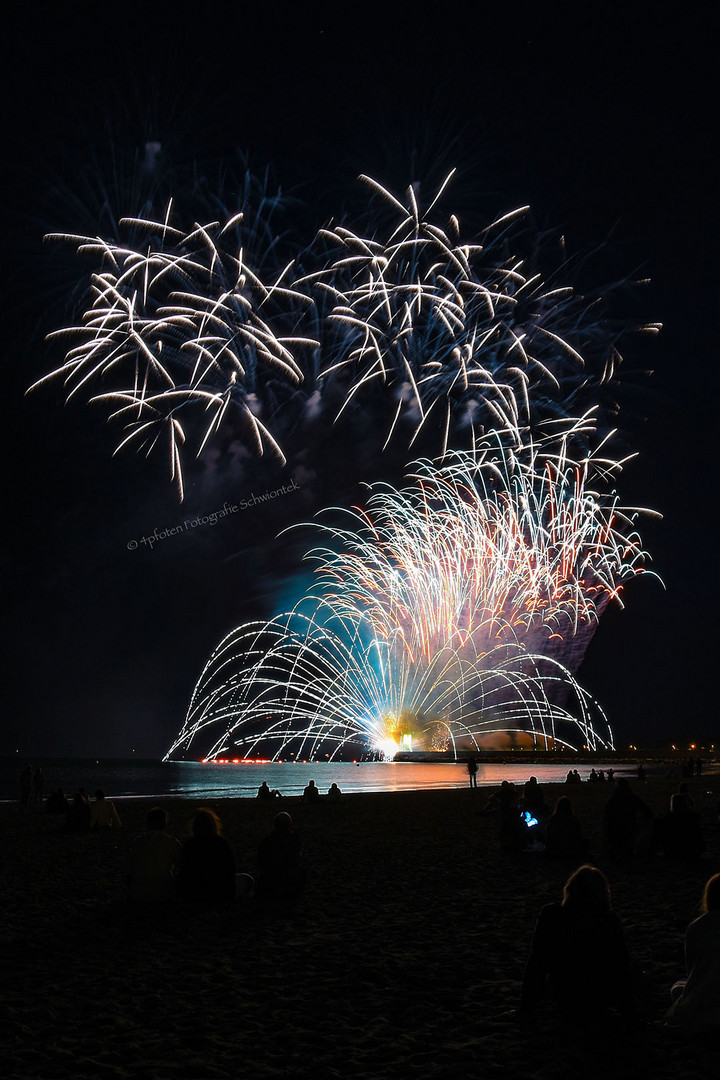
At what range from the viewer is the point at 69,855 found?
59.1 ft

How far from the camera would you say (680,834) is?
15164 mm

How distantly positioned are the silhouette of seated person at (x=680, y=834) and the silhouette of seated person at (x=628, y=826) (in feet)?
0.92

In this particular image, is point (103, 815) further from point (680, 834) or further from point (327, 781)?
point (327, 781)

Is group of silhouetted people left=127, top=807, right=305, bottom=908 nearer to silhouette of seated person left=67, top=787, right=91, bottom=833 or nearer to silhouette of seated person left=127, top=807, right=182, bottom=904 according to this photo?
silhouette of seated person left=127, top=807, right=182, bottom=904

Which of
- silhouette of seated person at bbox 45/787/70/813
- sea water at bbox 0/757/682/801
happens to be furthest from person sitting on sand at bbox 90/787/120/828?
sea water at bbox 0/757/682/801

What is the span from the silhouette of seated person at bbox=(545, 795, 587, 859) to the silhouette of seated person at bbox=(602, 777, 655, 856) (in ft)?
1.69

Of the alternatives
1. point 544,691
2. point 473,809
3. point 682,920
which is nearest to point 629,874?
point 682,920

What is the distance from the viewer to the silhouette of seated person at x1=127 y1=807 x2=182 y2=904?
35.7 feet

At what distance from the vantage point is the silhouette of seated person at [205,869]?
35.8ft

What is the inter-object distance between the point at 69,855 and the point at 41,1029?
Answer: 484 inches

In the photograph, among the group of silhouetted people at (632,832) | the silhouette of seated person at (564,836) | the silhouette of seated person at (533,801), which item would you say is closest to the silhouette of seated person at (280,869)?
the group of silhouetted people at (632,832)

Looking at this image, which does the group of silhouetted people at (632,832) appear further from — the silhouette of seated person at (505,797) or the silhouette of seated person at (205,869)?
the silhouette of seated person at (505,797)

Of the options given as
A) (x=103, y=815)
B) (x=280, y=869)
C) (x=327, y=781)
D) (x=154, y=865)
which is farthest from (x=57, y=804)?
(x=327, y=781)

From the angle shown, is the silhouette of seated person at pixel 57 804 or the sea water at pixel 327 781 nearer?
the silhouette of seated person at pixel 57 804
